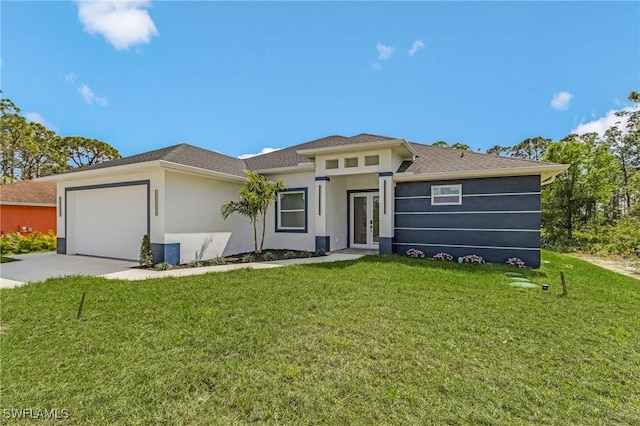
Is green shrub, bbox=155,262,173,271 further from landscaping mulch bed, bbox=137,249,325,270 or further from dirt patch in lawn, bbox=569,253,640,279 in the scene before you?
dirt patch in lawn, bbox=569,253,640,279

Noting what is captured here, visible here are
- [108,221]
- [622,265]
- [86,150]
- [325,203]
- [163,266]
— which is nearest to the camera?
[163,266]

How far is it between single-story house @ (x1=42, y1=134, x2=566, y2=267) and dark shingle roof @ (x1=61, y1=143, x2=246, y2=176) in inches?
3.2

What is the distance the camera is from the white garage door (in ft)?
33.1

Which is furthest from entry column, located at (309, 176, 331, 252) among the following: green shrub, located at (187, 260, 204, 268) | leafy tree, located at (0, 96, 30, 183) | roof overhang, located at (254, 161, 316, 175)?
leafy tree, located at (0, 96, 30, 183)

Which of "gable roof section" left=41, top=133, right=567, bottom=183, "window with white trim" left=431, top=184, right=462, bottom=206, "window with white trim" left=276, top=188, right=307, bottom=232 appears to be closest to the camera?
"gable roof section" left=41, top=133, right=567, bottom=183

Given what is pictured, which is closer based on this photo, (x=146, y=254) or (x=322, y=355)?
(x=322, y=355)

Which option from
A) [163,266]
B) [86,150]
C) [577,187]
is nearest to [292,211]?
[163,266]

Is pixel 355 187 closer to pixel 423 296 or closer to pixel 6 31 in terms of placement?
pixel 423 296

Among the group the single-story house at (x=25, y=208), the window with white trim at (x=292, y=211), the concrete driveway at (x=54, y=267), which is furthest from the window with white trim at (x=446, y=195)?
the single-story house at (x=25, y=208)

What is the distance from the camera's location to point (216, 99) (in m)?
13.5

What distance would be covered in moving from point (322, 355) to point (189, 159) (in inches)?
364

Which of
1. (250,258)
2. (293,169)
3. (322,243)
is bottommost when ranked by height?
(250,258)

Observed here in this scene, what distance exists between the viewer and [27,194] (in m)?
17.5

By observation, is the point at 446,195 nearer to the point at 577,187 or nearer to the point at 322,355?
the point at 322,355
